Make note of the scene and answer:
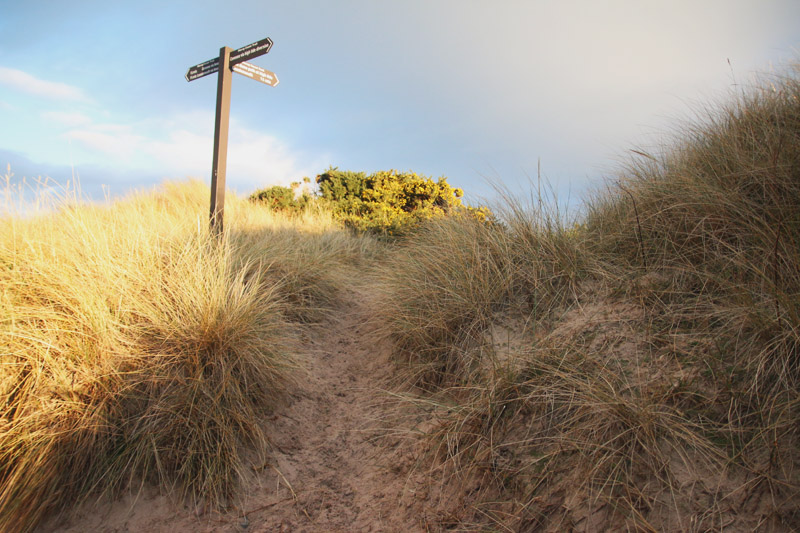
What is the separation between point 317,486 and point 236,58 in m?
5.46

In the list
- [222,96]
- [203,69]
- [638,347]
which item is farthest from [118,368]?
[203,69]

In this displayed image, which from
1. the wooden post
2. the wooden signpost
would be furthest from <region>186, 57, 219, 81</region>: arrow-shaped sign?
the wooden post

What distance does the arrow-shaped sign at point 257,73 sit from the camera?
5.70 m

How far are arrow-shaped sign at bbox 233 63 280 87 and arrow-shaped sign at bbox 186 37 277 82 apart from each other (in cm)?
8

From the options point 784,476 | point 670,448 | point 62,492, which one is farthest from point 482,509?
point 62,492

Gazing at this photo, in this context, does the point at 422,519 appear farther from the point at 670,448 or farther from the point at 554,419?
the point at 670,448

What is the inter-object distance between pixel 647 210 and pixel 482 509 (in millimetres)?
2948

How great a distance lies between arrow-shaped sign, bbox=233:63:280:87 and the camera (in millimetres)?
5703

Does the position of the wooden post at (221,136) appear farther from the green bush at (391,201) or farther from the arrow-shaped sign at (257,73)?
the green bush at (391,201)

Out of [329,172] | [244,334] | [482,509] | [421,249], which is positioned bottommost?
[482,509]

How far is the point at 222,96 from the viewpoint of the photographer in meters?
5.77

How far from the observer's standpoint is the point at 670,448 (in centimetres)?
204

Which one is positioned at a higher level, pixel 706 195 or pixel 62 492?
pixel 706 195

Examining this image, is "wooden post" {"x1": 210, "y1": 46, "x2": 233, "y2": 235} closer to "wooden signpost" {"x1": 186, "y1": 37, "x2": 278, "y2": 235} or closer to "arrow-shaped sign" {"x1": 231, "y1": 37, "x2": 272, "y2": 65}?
"wooden signpost" {"x1": 186, "y1": 37, "x2": 278, "y2": 235}
